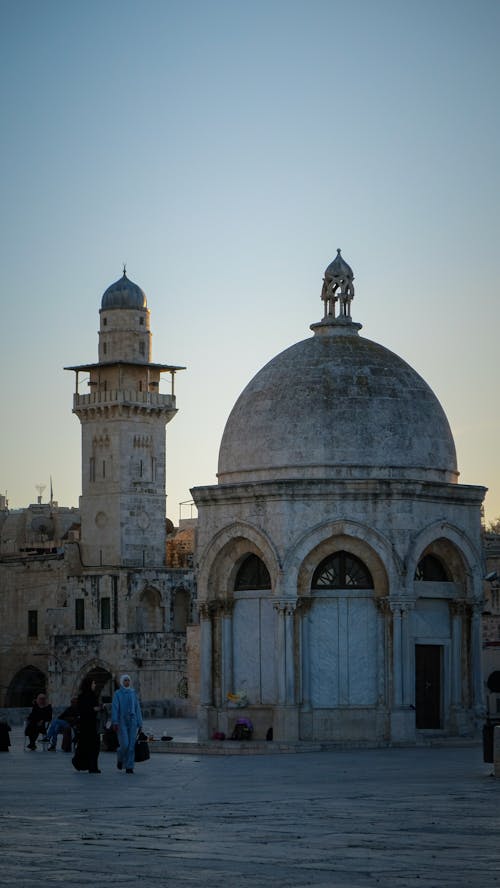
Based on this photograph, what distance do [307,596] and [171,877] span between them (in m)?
19.6

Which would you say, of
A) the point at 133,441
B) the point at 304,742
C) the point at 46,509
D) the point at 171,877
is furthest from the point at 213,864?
the point at 46,509

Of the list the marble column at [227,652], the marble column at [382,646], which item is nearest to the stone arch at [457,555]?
the marble column at [382,646]

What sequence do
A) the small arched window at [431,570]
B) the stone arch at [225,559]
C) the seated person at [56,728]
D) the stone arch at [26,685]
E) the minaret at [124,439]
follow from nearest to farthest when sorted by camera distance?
the seated person at [56,728] → the stone arch at [225,559] → the small arched window at [431,570] → the minaret at [124,439] → the stone arch at [26,685]

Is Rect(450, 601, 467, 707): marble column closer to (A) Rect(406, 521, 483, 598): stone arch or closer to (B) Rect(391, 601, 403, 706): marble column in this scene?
(A) Rect(406, 521, 483, 598): stone arch

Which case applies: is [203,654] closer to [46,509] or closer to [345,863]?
[345,863]

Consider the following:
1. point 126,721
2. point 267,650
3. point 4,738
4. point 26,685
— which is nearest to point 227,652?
point 267,650

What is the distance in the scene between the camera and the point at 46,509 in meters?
107

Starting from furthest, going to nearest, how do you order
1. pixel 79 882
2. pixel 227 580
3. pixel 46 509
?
pixel 46 509 → pixel 227 580 → pixel 79 882

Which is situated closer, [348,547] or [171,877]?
[171,877]

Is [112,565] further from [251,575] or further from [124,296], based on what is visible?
[251,575]

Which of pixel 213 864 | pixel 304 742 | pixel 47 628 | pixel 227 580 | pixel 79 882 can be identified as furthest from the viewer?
pixel 47 628

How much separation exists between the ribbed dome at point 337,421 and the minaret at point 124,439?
60.9 m

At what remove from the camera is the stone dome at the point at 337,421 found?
30547 mm

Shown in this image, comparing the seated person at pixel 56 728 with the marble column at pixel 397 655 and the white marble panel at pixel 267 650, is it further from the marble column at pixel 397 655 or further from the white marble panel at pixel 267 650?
the marble column at pixel 397 655
